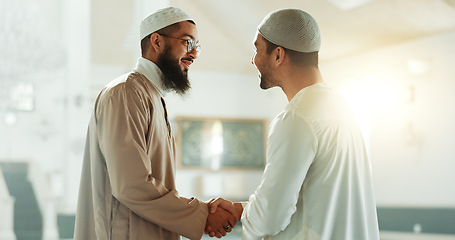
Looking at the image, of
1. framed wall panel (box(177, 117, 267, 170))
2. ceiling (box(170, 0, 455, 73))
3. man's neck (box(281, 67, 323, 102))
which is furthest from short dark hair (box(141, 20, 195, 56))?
framed wall panel (box(177, 117, 267, 170))

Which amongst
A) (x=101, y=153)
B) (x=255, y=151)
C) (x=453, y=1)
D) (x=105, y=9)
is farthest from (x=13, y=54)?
(x=255, y=151)

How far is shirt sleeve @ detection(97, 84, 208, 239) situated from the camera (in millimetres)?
2352

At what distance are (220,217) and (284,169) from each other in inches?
31.1

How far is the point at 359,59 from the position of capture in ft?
29.7

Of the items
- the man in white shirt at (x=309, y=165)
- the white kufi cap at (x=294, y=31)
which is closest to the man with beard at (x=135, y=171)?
the man in white shirt at (x=309, y=165)

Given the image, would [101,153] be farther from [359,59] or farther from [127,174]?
[359,59]

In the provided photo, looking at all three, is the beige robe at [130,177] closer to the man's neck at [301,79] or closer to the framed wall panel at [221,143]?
the man's neck at [301,79]

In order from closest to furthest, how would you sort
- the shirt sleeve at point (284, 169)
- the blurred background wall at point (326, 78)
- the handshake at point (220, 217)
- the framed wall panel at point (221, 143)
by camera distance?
the shirt sleeve at point (284, 169) < the handshake at point (220, 217) < the blurred background wall at point (326, 78) < the framed wall panel at point (221, 143)

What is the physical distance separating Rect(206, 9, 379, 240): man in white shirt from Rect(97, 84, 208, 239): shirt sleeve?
41cm

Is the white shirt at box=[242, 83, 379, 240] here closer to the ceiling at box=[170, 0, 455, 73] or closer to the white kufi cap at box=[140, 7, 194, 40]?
the white kufi cap at box=[140, 7, 194, 40]

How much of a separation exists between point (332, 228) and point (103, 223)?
94 centimetres

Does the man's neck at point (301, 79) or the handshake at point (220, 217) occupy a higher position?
the man's neck at point (301, 79)

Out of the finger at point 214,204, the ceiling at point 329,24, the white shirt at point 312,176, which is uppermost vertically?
the ceiling at point 329,24

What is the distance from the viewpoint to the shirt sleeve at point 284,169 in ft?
6.53
